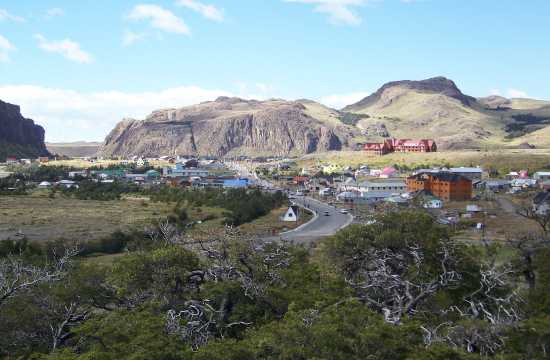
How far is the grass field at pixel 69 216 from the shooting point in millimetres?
52469

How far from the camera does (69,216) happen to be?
211ft

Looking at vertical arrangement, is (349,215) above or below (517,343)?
below

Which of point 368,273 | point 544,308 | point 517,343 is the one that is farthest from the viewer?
point 368,273

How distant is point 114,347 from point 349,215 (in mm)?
60003

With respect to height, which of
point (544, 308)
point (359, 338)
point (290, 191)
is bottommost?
point (290, 191)

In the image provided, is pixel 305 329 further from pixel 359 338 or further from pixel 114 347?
pixel 114 347

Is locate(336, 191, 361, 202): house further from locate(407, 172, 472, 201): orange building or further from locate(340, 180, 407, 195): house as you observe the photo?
locate(407, 172, 472, 201): orange building

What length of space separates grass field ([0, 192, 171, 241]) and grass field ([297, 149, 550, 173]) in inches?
2947

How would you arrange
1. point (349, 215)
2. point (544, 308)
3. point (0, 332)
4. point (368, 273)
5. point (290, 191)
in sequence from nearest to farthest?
point (0, 332)
point (544, 308)
point (368, 273)
point (349, 215)
point (290, 191)

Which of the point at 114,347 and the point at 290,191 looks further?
the point at 290,191

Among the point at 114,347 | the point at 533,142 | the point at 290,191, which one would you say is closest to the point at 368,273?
Result: the point at 114,347

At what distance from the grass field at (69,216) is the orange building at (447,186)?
37.0 m

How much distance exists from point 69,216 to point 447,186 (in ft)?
162

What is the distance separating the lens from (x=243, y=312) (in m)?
18.6
